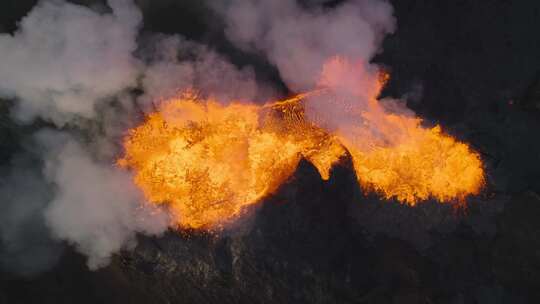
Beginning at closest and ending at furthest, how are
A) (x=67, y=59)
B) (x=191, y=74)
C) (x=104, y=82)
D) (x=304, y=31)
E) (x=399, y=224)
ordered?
(x=67, y=59)
(x=104, y=82)
(x=399, y=224)
(x=191, y=74)
(x=304, y=31)

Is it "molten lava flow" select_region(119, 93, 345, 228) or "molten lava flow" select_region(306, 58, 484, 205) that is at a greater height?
"molten lava flow" select_region(306, 58, 484, 205)

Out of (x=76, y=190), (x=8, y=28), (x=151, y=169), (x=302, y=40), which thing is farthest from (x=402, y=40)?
(x=8, y=28)

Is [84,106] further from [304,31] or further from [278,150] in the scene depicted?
[304,31]

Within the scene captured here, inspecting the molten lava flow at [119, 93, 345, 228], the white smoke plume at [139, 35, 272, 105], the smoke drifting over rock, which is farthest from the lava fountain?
the smoke drifting over rock

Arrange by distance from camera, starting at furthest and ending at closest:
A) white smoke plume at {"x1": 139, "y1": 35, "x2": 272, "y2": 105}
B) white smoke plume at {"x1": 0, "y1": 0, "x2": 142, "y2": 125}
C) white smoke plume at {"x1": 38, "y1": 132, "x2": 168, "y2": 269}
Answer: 1. white smoke plume at {"x1": 139, "y1": 35, "x2": 272, "y2": 105}
2. white smoke plume at {"x1": 38, "y1": 132, "x2": 168, "y2": 269}
3. white smoke plume at {"x1": 0, "y1": 0, "x2": 142, "y2": 125}

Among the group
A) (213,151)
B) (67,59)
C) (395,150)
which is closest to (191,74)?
(213,151)

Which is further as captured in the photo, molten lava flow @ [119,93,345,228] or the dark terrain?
molten lava flow @ [119,93,345,228]

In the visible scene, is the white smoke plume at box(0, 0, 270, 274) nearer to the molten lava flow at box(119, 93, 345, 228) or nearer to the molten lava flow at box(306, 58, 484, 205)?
the molten lava flow at box(119, 93, 345, 228)

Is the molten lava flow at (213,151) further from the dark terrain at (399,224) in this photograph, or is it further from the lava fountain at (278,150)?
the dark terrain at (399,224)

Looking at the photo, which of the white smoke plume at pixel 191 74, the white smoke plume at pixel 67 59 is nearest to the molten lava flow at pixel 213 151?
the white smoke plume at pixel 191 74
